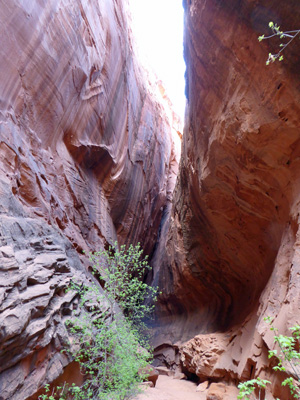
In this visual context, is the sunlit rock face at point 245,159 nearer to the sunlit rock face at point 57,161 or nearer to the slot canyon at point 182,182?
the slot canyon at point 182,182

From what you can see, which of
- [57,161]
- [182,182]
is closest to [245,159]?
[182,182]

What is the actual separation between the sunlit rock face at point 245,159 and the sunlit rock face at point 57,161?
172 inches

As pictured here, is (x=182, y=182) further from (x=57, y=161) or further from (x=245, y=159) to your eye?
(x=245, y=159)

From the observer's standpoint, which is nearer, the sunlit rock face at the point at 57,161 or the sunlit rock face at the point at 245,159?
the sunlit rock face at the point at 57,161

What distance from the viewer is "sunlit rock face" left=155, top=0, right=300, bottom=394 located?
5.18 meters

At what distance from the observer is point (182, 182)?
1207 cm

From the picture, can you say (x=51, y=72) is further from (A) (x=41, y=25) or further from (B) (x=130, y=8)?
(B) (x=130, y=8)

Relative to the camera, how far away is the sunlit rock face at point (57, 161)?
5020 mm

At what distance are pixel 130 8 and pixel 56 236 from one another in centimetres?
1711

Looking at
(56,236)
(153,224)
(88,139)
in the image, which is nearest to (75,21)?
(88,139)

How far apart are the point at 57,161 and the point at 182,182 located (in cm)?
535

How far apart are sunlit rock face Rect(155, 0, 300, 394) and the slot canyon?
3 centimetres

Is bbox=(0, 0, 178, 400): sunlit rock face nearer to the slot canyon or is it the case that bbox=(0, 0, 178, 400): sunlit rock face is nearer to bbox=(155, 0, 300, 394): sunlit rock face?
the slot canyon

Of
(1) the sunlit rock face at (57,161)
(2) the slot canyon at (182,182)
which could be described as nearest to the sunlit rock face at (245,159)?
(2) the slot canyon at (182,182)
